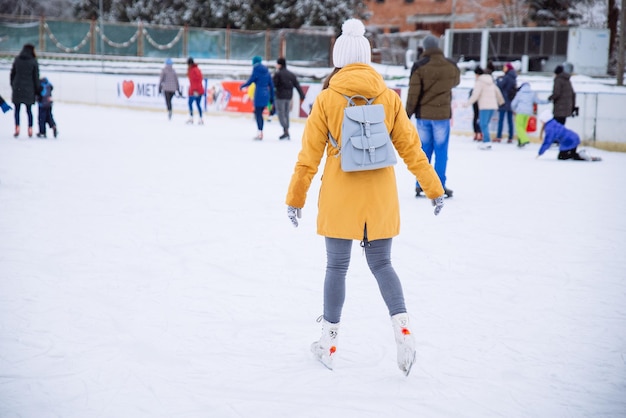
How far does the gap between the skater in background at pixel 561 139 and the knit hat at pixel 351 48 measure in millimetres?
9144

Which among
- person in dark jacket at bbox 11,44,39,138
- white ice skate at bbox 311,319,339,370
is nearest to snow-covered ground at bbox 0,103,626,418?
white ice skate at bbox 311,319,339,370

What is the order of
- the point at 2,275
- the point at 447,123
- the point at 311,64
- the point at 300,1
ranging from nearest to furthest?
the point at 2,275 < the point at 447,123 < the point at 311,64 < the point at 300,1

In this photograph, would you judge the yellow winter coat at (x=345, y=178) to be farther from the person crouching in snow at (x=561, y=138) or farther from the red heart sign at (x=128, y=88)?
the red heart sign at (x=128, y=88)

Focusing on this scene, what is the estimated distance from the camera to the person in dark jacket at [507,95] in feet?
48.6

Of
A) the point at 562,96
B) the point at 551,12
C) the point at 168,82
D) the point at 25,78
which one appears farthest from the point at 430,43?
the point at 551,12

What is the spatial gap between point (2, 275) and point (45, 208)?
7.54 ft

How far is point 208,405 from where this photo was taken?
109 inches

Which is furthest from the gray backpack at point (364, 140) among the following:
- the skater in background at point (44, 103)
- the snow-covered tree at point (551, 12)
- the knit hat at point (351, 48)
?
the snow-covered tree at point (551, 12)

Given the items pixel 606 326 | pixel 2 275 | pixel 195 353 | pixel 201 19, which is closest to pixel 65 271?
pixel 2 275

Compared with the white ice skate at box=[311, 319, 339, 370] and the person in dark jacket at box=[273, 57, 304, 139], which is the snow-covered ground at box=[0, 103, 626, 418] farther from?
the person in dark jacket at box=[273, 57, 304, 139]

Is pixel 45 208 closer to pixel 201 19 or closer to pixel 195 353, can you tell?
pixel 195 353

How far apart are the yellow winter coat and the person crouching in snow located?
30.1 feet

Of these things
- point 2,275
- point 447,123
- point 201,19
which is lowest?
point 2,275

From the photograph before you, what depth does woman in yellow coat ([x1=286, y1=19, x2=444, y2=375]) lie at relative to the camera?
116 inches
